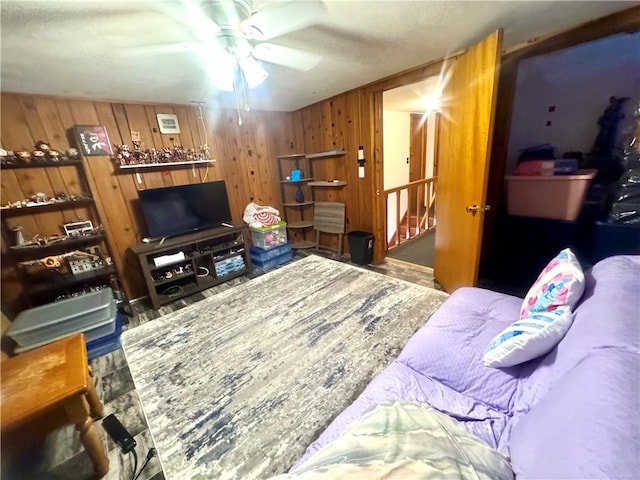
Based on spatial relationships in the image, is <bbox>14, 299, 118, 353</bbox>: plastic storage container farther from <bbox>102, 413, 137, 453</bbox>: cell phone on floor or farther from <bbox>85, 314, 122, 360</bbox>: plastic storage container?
<bbox>102, 413, 137, 453</bbox>: cell phone on floor

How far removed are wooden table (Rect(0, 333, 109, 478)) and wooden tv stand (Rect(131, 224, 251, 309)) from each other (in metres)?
1.34

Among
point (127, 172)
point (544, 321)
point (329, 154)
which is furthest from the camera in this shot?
point (329, 154)

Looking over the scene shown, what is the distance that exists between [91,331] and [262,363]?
159cm

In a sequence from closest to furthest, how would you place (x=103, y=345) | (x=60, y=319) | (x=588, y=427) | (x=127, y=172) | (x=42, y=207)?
1. (x=588, y=427)
2. (x=60, y=319)
3. (x=103, y=345)
4. (x=42, y=207)
5. (x=127, y=172)

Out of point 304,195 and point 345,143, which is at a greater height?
point 345,143

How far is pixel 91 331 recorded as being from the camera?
2.02 m

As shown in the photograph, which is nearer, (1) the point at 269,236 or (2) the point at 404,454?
(2) the point at 404,454

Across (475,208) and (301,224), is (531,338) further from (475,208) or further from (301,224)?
A: (301,224)

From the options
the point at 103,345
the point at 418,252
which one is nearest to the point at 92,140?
the point at 103,345

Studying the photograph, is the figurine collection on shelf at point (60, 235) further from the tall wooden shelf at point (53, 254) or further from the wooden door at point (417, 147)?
the wooden door at point (417, 147)

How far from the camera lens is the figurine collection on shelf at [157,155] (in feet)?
8.50

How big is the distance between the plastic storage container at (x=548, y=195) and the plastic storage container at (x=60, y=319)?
372 centimetres

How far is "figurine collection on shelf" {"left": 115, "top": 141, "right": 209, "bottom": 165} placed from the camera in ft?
8.50

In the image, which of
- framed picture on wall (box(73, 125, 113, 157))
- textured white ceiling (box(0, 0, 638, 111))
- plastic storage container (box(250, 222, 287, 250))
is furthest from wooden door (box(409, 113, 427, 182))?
framed picture on wall (box(73, 125, 113, 157))
